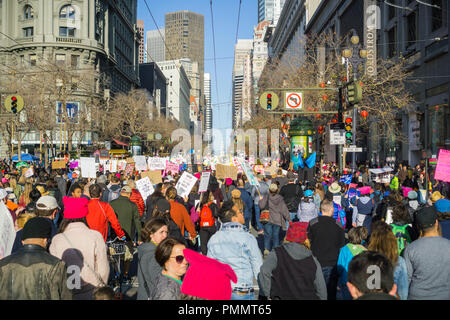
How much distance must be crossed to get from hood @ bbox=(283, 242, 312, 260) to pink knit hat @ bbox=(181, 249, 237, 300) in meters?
1.57

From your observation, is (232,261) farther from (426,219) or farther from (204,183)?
(204,183)

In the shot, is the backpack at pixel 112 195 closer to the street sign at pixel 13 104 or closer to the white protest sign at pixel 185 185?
the white protest sign at pixel 185 185

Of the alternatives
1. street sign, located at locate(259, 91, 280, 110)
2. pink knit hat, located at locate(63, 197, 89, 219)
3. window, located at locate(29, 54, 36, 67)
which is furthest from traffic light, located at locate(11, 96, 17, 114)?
window, located at locate(29, 54, 36, 67)

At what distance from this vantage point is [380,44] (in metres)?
37.2

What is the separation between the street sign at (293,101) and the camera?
1883 centimetres

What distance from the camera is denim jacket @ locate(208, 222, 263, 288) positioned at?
4820mm

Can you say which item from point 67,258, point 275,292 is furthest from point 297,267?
point 67,258

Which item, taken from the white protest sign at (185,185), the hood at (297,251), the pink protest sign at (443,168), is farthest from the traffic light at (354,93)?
the hood at (297,251)

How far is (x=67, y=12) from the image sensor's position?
191 feet

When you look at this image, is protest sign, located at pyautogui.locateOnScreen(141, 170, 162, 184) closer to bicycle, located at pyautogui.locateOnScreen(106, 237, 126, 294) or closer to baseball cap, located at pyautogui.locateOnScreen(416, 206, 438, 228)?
bicycle, located at pyautogui.locateOnScreen(106, 237, 126, 294)

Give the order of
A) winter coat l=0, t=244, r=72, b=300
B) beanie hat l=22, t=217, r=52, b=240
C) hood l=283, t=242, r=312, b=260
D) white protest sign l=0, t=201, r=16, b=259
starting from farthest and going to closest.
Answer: white protest sign l=0, t=201, r=16, b=259, hood l=283, t=242, r=312, b=260, beanie hat l=22, t=217, r=52, b=240, winter coat l=0, t=244, r=72, b=300

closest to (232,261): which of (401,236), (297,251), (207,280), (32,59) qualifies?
(297,251)

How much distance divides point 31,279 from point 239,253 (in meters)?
2.08

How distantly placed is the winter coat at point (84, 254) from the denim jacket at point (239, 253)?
3.86 ft
